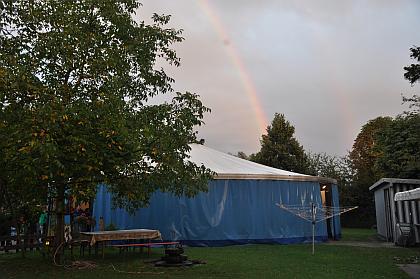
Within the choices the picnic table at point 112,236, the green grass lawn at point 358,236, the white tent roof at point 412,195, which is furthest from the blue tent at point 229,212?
the white tent roof at point 412,195

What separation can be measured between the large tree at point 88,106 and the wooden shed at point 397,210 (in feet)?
24.8

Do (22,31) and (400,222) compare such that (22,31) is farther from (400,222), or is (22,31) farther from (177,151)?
(400,222)

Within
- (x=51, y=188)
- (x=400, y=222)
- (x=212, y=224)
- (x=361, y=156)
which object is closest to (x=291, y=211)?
(x=212, y=224)

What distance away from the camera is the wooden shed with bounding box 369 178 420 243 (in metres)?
13.5

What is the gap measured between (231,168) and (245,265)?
19.9ft

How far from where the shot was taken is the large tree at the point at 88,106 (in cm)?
636

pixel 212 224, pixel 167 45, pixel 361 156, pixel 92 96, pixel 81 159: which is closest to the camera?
pixel 81 159

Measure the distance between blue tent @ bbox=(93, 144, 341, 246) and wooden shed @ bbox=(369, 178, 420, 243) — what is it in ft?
7.59

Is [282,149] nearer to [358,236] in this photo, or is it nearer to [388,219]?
[358,236]

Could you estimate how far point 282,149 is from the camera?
3062 cm

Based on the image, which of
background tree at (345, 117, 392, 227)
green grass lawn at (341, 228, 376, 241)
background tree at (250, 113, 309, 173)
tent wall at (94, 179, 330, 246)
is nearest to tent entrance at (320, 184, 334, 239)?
green grass lawn at (341, 228, 376, 241)

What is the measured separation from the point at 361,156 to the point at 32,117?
32004 mm

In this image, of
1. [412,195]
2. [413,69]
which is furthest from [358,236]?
[412,195]

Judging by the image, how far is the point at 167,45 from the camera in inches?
368
